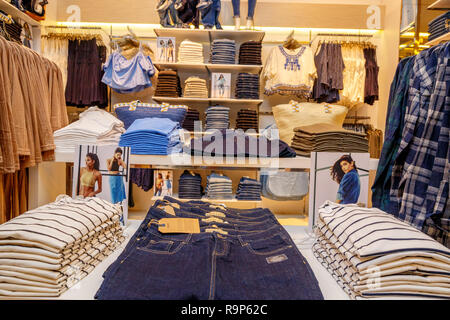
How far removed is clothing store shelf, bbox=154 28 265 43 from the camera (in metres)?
3.80

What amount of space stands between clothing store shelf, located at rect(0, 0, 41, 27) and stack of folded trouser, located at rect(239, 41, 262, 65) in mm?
2087

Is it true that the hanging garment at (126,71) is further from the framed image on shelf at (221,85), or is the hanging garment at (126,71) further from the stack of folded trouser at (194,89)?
the framed image on shelf at (221,85)

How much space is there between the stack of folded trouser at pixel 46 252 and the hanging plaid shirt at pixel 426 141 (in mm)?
1225

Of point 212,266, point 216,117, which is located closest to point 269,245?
point 212,266

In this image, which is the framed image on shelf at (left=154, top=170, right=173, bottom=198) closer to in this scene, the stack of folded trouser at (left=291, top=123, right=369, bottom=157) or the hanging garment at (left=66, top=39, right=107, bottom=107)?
the hanging garment at (left=66, top=39, right=107, bottom=107)

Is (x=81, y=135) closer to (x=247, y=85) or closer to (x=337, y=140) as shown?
(x=337, y=140)

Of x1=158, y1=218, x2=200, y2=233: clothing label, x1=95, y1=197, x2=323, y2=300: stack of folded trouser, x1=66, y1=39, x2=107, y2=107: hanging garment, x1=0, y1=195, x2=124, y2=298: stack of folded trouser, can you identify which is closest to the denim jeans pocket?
x1=95, y1=197, x2=323, y2=300: stack of folded trouser

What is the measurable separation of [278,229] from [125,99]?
357 centimetres

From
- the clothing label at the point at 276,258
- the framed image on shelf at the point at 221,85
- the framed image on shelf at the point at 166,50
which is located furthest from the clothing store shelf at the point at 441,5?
the clothing label at the point at 276,258

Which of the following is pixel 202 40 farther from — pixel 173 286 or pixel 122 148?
pixel 173 286

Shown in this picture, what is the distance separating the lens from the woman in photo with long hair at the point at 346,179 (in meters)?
1.34

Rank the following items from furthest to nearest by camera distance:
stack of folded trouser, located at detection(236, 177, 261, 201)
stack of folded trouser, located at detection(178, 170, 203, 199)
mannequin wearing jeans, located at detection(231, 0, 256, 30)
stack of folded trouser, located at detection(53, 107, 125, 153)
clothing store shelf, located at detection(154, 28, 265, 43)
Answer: mannequin wearing jeans, located at detection(231, 0, 256, 30)
clothing store shelf, located at detection(154, 28, 265, 43)
stack of folded trouser, located at detection(178, 170, 203, 199)
stack of folded trouser, located at detection(236, 177, 261, 201)
stack of folded trouser, located at detection(53, 107, 125, 153)

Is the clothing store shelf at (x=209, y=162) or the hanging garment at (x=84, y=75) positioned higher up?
the hanging garment at (x=84, y=75)
